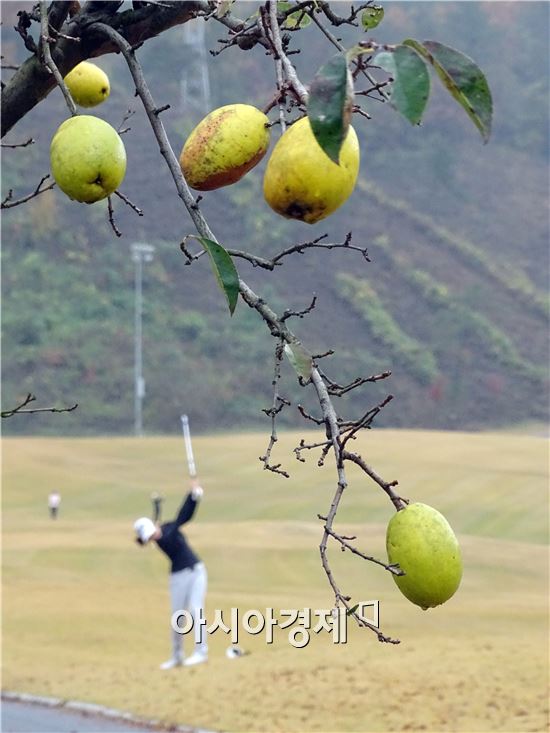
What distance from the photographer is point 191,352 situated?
132 feet

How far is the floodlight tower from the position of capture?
5250cm

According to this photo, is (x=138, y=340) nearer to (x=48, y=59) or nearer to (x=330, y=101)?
(x=48, y=59)

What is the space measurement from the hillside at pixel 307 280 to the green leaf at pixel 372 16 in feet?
115

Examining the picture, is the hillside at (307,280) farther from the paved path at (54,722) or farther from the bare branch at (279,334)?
the bare branch at (279,334)

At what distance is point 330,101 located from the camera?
3.71ft

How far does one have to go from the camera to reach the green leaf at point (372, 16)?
5.25ft

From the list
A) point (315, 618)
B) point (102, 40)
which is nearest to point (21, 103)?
point (102, 40)

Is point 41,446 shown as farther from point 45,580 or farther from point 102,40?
point 102,40

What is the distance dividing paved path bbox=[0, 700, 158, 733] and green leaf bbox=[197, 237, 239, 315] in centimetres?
642

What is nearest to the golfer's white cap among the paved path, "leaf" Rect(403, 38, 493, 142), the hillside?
the paved path

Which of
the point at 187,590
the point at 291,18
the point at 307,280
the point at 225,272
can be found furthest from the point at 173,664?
the point at 307,280

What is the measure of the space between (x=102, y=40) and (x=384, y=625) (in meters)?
9.50

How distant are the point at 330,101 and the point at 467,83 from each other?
0.45 ft

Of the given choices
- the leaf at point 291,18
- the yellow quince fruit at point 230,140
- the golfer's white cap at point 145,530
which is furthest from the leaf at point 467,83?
the golfer's white cap at point 145,530
